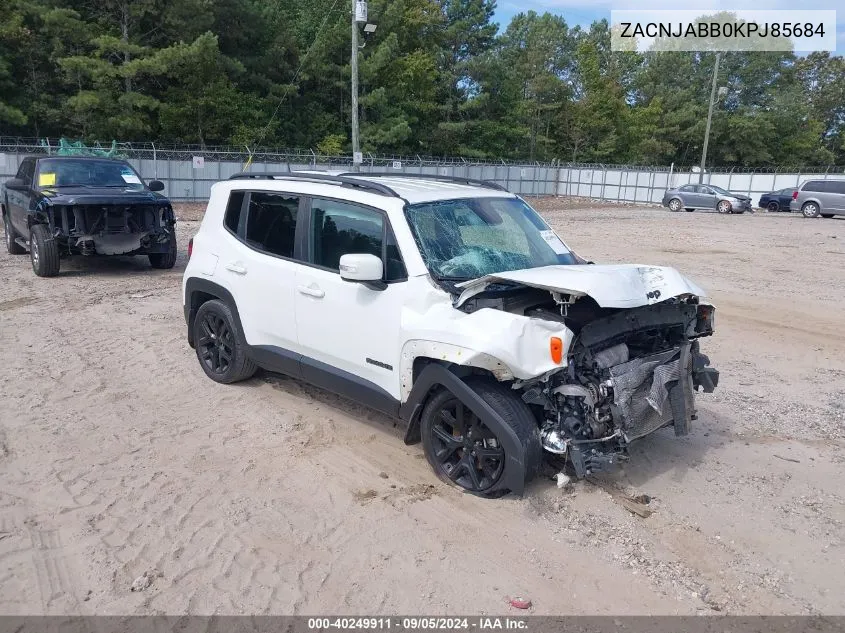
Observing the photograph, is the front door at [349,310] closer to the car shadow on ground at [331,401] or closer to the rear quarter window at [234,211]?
the car shadow on ground at [331,401]

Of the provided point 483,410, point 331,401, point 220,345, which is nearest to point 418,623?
point 483,410

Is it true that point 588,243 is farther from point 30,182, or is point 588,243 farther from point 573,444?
point 573,444

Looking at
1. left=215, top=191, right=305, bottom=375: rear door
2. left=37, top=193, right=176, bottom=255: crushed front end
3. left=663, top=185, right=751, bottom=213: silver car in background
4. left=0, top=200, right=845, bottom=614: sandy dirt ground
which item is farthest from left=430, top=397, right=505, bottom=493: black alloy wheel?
left=663, top=185, right=751, bottom=213: silver car in background

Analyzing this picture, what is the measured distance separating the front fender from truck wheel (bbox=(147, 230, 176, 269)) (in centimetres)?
866

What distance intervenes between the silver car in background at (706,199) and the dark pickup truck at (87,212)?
A: 27341 mm

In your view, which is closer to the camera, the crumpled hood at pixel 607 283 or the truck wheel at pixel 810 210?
the crumpled hood at pixel 607 283

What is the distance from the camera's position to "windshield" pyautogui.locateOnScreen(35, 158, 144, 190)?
11.2 meters

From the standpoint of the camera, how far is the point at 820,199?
28281mm

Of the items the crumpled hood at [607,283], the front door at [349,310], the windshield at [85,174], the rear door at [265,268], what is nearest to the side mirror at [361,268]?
the front door at [349,310]

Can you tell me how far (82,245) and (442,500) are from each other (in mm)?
8639

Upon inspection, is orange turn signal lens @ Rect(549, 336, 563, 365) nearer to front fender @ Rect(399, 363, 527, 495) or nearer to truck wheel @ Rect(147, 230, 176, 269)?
front fender @ Rect(399, 363, 527, 495)

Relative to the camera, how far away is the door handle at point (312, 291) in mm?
4805

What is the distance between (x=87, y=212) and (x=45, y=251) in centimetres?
91

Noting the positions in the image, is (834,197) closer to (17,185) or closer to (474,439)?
(17,185)
